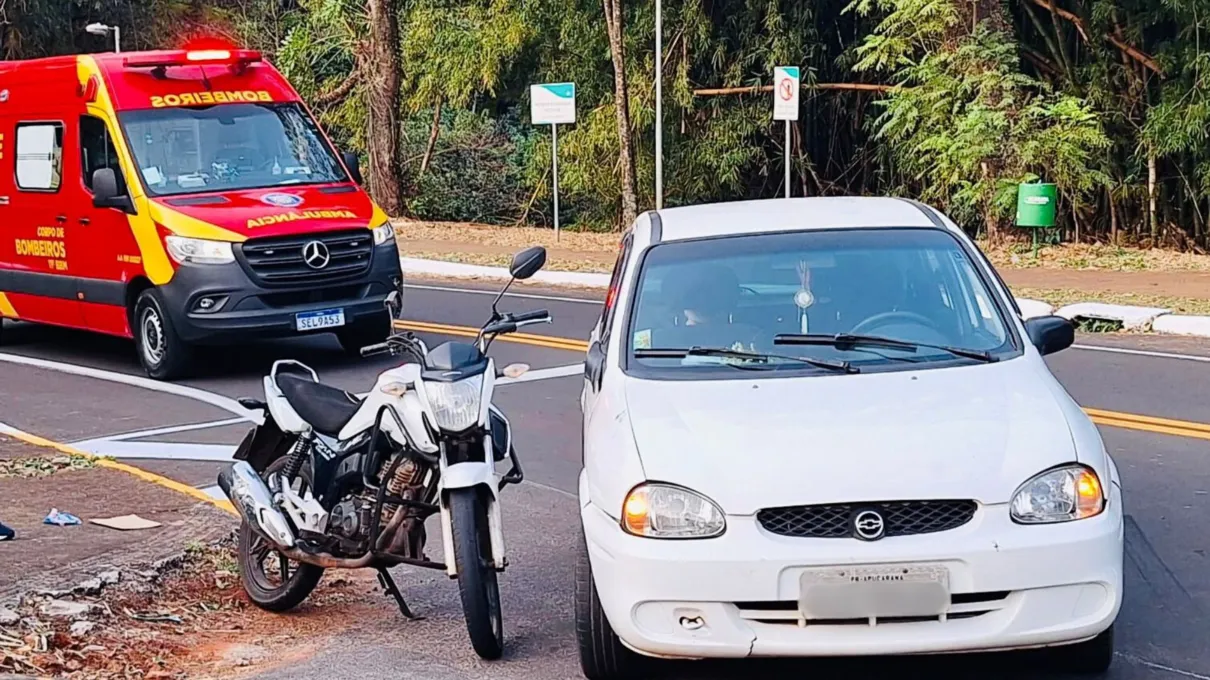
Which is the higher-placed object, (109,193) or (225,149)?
(225,149)

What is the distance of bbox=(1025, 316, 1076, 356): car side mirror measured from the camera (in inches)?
248

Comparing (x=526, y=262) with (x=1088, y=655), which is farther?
(x=526, y=262)

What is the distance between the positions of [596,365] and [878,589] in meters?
1.77

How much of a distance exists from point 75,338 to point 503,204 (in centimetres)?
1853

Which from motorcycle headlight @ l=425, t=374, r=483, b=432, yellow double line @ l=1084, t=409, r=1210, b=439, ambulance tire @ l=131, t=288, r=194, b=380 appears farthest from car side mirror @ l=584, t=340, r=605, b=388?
ambulance tire @ l=131, t=288, r=194, b=380

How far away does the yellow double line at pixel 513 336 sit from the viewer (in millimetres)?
13836

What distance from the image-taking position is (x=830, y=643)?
15.9ft

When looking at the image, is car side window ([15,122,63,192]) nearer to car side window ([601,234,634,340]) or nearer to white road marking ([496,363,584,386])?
white road marking ([496,363,584,386])

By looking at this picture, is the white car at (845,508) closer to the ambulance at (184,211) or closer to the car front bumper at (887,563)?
the car front bumper at (887,563)

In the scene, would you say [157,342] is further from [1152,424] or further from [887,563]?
[887,563]

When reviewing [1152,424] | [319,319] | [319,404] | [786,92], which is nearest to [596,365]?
[319,404]

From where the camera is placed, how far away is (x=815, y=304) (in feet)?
20.6

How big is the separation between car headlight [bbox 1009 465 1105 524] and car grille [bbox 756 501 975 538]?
0.17 metres

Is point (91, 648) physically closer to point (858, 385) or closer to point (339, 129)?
point (858, 385)
